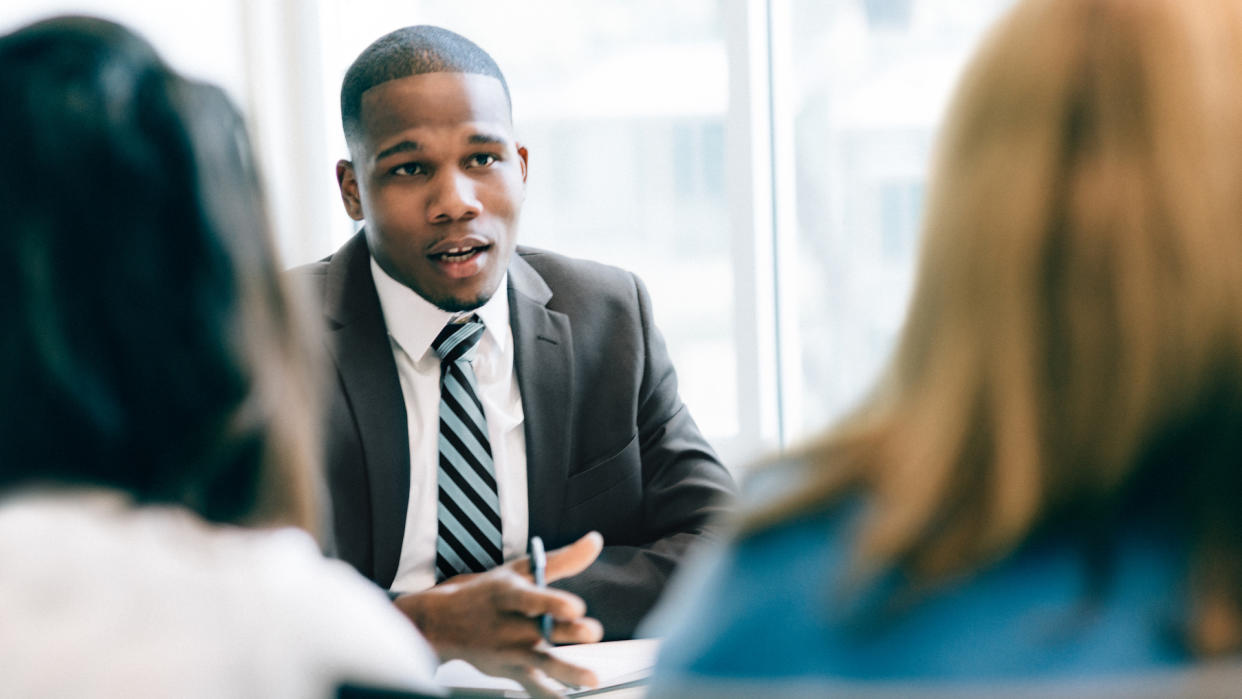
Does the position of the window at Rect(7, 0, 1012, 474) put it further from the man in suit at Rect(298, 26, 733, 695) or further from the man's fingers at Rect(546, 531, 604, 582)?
the man's fingers at Rect(546, 531, 604, 582)

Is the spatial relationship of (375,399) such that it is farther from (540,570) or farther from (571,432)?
(540,570)

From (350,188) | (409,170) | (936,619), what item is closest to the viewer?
(936,619)

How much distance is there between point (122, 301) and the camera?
93 cm

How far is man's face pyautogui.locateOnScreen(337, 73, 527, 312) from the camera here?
2.09 meters

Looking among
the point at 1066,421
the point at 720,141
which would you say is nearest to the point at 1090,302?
the point at 1066,421

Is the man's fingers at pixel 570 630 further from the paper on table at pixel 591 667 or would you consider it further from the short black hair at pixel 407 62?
the short black hair at pixel 407 62

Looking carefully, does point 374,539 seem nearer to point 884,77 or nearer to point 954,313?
point 954,313

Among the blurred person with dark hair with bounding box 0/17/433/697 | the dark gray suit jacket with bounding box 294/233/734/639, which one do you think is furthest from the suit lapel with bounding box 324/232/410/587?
the blurred person with dark hair with bounding box 0/17/433/697

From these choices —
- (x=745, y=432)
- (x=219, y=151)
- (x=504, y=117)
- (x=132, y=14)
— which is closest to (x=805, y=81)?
(x=745, y=432)

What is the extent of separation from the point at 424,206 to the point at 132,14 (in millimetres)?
1513

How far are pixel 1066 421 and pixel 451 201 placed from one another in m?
1.42

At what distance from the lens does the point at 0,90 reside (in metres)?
0.95

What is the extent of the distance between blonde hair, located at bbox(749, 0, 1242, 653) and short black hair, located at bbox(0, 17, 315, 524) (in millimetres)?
489

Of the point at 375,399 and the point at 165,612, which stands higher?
the point at 165,612
